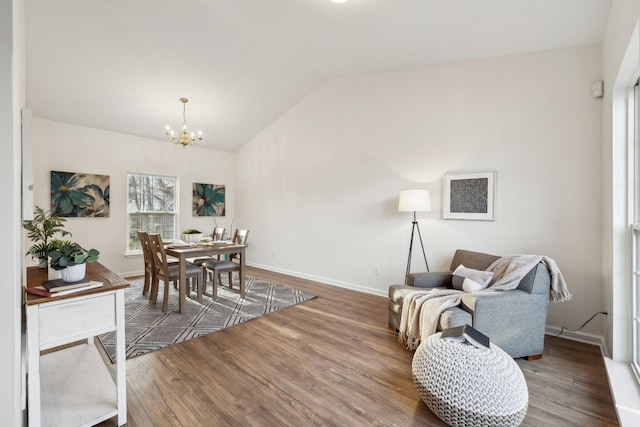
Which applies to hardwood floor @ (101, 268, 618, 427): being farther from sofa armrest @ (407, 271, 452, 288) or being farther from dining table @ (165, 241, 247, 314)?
dining table @ (165, 241, 247, 314)

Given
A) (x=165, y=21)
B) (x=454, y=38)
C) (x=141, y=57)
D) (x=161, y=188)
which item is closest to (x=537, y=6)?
(x=454, y=38)

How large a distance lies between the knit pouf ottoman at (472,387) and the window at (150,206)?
5385 millimetres

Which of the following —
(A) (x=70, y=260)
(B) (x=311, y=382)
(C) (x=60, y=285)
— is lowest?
(B) (x=311, y=382)

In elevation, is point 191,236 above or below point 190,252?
above

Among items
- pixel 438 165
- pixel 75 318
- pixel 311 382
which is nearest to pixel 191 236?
pixel 75 318

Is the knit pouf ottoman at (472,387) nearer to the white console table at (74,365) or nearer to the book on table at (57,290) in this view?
the white console table at (74,365)

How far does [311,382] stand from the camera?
211cm

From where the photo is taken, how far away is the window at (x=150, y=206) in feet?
17.4

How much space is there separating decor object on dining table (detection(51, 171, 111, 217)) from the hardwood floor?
3.46 meters

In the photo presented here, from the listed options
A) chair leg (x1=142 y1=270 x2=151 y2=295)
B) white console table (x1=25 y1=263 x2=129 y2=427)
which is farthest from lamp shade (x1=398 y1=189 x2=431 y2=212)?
chair leg (x1=142 y1=270 x2=151 y2=295)

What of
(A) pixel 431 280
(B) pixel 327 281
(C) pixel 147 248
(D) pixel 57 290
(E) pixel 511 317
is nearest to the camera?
(D) pixel 57 290

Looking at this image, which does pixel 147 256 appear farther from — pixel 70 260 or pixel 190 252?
pixel 70 260

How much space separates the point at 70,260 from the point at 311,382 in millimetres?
1698

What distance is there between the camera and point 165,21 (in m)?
3.23
